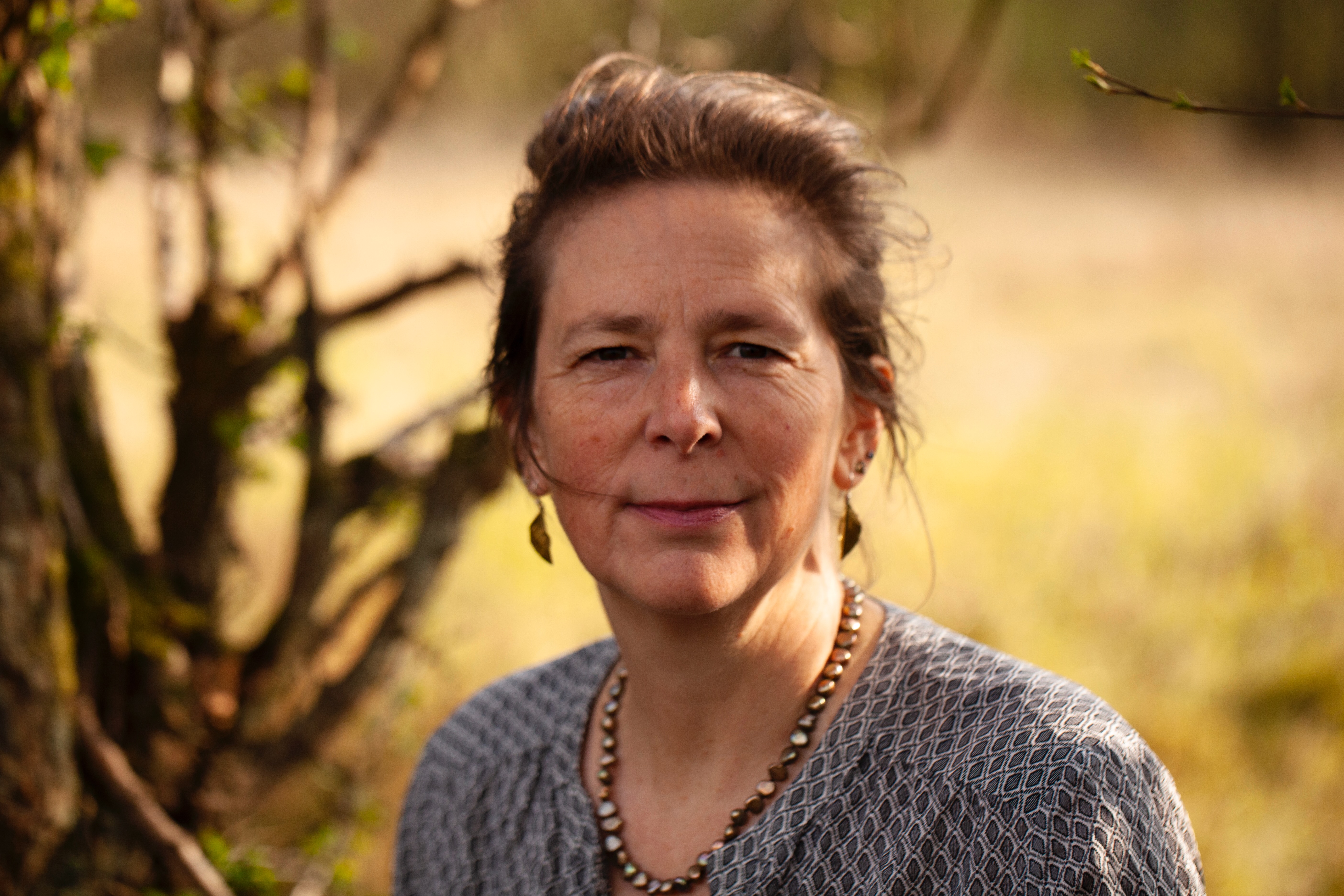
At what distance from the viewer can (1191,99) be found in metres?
1.19

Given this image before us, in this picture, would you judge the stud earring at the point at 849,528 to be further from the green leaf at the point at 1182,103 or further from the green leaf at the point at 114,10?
the green leaf at the point at 114,10

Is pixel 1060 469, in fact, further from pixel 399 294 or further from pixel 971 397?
pixel 399 294

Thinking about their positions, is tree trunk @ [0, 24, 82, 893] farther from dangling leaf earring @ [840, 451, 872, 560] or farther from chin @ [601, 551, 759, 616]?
dangling leaf earring @ [840, 451, 872, 560]

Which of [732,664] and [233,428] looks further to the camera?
[233,428]

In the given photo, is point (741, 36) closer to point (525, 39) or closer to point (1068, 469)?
point (525, 39)

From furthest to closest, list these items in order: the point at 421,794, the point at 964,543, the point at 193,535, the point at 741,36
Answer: the point at 964,543 < the point at 741,36 < the point at 193,535 < the point at 421,794

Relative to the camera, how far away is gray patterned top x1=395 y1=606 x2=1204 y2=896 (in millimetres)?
1161

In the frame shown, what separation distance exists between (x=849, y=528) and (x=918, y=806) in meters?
0.47

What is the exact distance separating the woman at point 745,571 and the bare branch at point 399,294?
0.77 m

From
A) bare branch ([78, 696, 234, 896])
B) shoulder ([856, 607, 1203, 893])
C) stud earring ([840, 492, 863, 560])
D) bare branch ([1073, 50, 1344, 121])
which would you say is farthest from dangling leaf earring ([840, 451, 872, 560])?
bare branch ([78, 696, 234, 896])

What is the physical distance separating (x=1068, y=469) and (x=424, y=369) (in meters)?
4.16

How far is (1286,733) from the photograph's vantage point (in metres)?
3.94

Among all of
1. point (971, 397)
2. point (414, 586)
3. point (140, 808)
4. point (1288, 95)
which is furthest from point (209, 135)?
point (971, 397)

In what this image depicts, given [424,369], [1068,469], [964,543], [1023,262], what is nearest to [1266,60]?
[1023,262]
